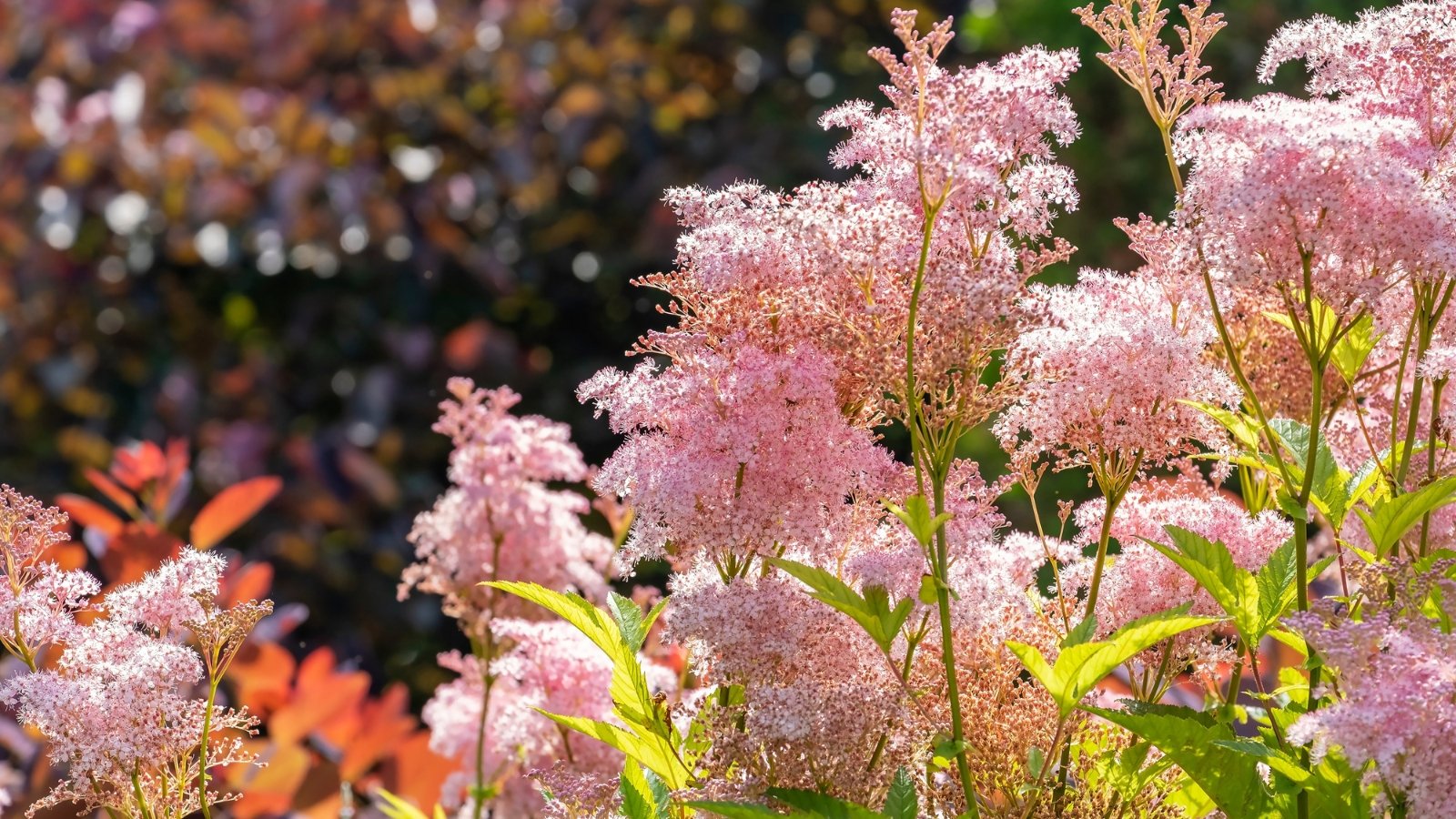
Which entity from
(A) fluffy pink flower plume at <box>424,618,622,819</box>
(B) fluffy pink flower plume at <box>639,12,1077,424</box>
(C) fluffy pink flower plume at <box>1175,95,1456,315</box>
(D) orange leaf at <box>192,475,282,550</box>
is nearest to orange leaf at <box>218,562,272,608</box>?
(D) orange leaf at <box>192,475,282,550</box>

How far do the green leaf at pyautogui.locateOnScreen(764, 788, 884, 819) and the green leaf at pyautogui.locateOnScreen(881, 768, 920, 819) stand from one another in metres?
0.01

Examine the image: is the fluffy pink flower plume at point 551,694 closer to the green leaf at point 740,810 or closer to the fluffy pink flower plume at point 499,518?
the fluffy pink flower plume at point 499,518

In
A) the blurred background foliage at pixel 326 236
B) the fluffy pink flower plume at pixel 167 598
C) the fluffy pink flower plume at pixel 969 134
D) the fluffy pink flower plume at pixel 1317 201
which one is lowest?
the fluffy pink flower plume at pixel 167 598

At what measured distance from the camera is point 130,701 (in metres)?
0.91

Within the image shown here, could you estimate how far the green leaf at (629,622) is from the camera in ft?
3.40

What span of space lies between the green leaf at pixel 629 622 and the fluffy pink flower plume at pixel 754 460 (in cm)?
9

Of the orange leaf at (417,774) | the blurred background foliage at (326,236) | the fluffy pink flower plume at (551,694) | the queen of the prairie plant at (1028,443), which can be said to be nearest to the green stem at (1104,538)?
the queen of the prairie plant at (1028,443)

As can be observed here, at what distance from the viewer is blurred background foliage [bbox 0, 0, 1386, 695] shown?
2.52 m

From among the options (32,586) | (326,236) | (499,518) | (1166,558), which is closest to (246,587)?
(499,518)

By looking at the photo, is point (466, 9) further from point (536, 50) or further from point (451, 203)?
point (451, 203)

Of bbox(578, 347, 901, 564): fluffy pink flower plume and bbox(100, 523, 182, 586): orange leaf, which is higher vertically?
bbox(100, 523, 182, 586): orange leaf

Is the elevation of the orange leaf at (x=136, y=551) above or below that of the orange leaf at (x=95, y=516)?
below

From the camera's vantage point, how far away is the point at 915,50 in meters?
0.86

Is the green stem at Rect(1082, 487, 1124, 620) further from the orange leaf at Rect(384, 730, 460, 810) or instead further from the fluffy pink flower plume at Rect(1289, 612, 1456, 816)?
the orange leaf at Rect(384, 730, 460, 810)
